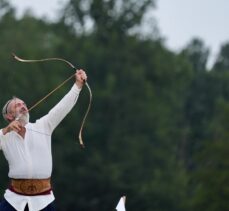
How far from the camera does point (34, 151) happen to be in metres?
12.9

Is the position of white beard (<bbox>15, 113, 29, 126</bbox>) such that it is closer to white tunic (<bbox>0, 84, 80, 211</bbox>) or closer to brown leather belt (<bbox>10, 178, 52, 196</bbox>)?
white tunic (<bbox>0, 84, 80, 211</bbox>)

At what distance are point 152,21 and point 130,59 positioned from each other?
496 centimetres

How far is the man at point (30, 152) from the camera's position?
507 inches

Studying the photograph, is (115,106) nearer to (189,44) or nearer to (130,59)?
(130,59)

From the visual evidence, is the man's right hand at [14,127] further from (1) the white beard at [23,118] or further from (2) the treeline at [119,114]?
(2) the treeline at [119,114]

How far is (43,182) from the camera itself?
42.6 ft

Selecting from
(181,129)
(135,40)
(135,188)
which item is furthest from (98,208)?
(181,129)

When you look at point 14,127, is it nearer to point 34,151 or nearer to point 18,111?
point 18,111

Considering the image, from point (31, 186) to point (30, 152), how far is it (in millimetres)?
306

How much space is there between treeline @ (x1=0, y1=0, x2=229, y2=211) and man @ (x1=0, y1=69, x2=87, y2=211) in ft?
136

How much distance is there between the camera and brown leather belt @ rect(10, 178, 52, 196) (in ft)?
42.5

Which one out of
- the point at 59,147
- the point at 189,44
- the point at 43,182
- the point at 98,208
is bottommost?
the point at 43,182

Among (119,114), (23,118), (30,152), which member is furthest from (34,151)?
(119,114)

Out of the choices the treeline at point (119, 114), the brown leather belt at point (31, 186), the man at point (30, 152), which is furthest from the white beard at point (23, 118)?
the treeline at point (119, 114)
